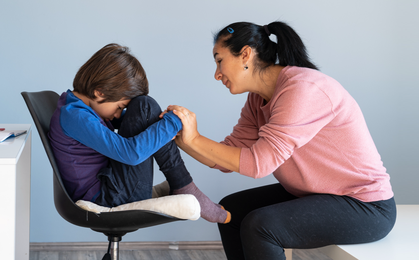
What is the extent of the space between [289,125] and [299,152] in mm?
174

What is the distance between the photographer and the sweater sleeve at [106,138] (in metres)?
1.06

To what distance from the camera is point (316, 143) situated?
1208 millimetres

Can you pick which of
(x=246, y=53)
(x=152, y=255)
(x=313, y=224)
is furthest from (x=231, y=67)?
(x=152, y=255)

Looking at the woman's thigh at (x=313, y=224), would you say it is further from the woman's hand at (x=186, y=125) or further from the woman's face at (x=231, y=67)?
the woman's face at (x=231, y=67)

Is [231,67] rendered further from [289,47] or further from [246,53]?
[289,47]

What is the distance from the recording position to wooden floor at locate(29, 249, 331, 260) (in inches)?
79.3

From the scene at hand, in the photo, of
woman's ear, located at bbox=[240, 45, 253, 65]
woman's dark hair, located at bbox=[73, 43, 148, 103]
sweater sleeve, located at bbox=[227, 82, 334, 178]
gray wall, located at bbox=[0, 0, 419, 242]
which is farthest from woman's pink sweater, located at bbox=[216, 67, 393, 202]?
gray wall, located at bbox=[0, 0, 419, 242]

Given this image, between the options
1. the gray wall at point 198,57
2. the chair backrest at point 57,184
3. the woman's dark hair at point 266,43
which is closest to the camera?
the chair backrest at point 57,184

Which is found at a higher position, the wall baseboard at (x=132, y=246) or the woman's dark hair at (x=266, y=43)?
the woman's dark hair at (x=266, y=43)

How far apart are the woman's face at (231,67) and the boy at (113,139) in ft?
0.86

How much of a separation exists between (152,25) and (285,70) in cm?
110

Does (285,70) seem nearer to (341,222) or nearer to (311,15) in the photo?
(341,222)

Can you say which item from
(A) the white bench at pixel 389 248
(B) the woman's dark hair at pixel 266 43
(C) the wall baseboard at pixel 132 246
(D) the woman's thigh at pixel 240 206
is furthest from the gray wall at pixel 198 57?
(A) the white bench at pixel 389 248

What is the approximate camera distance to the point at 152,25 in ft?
6.77
